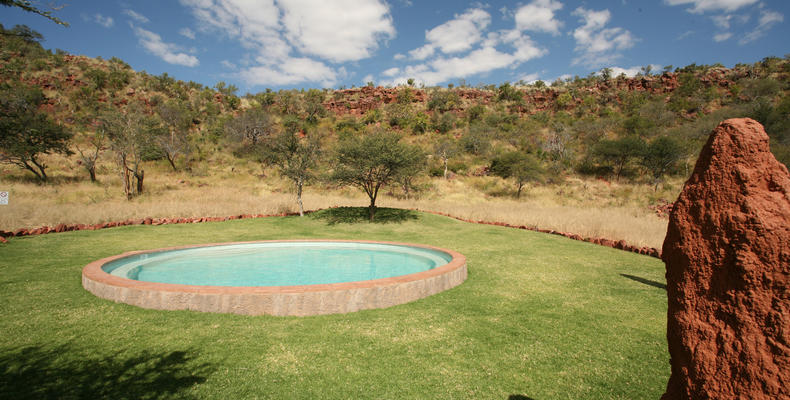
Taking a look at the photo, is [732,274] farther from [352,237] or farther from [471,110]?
[471,110]

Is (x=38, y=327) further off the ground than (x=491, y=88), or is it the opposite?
(x=491, y=88)

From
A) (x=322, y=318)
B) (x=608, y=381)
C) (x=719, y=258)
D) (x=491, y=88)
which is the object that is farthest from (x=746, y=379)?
(x=491, y=88)

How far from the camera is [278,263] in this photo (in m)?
8.68

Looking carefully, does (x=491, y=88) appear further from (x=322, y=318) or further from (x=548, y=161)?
(x=322, y=318)

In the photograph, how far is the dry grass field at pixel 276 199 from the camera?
44.1ft

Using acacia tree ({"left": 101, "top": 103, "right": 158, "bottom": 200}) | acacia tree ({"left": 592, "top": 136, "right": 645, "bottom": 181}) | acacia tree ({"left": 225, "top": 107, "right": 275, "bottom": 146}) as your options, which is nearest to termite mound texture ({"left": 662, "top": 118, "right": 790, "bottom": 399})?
acacia tree ({"left": 101, "top": 103, "right": 158, "bottom": 200})

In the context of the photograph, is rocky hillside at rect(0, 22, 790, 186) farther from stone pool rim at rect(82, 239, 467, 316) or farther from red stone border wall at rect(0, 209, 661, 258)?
stone pool rim at rect(82, 239, 467, 316)

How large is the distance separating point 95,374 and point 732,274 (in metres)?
5.11

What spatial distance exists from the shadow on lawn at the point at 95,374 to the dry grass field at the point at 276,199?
38.5ft

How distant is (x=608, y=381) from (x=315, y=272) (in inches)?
239

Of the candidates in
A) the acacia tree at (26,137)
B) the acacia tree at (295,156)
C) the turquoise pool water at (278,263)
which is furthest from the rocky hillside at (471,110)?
the turquoise pool water at (278,263)

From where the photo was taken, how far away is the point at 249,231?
13.0 metres

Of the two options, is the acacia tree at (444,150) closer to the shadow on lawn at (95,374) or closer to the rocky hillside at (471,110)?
the rocky hillside at (471,110)

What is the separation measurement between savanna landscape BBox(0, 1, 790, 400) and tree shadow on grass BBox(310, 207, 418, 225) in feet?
0.63
